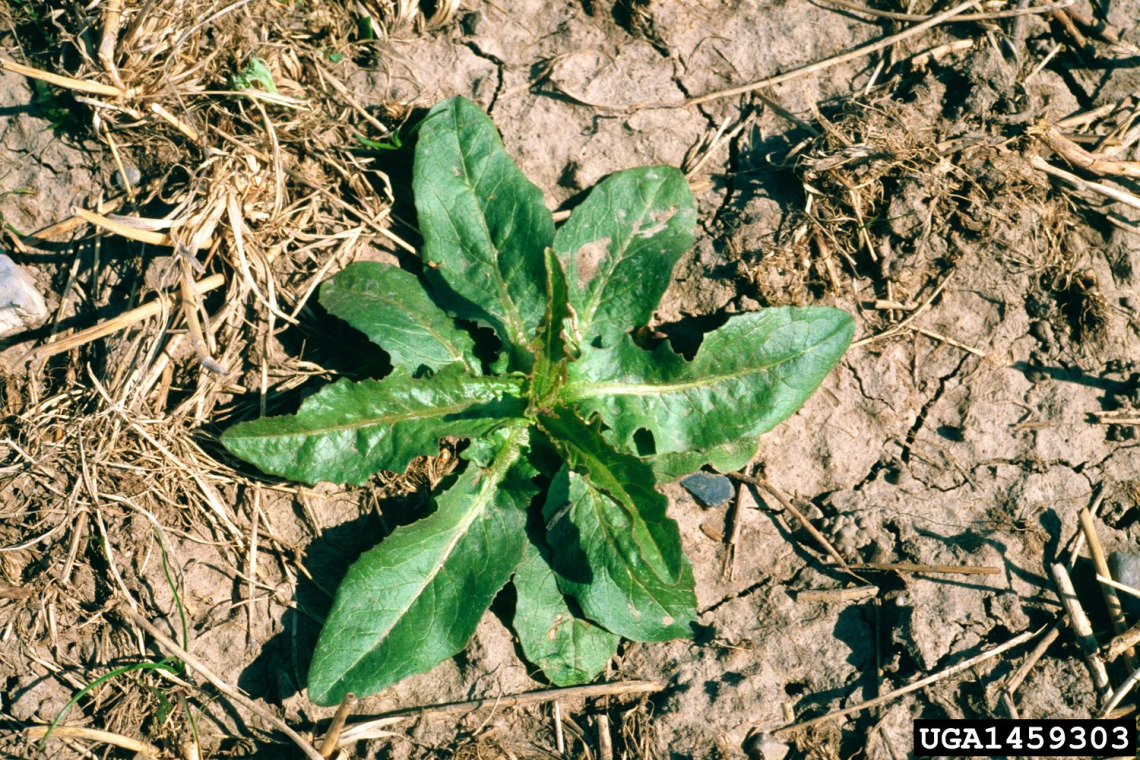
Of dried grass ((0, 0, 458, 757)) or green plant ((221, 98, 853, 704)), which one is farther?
dried grass ((0, 0, 458, 757))

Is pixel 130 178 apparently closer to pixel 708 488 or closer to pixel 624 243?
pixel 624 243

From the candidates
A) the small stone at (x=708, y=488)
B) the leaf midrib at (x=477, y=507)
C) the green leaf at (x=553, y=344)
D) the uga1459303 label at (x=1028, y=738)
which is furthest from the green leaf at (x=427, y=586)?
the uga1459303 label at (x=1028, y=738)

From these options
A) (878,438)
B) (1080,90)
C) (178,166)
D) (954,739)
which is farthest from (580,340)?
(1080,90)

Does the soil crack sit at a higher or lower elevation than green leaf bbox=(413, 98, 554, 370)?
higher

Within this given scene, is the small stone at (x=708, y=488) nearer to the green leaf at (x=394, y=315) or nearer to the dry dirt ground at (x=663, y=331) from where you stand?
the dry dirt ground at (x=663, y=331)

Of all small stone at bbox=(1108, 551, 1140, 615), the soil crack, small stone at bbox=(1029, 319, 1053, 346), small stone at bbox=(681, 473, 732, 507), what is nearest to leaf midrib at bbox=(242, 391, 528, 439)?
small stone at bbox=(681, 473, 732, 507)

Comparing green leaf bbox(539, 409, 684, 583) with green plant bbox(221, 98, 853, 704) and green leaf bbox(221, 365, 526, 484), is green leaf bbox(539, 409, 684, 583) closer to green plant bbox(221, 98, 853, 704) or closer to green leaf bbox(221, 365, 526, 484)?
green plant bbox(221, 98, 853, 704)
